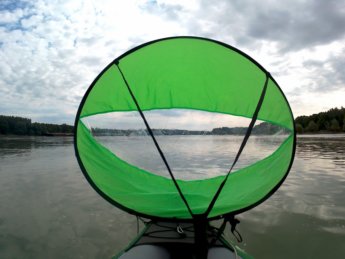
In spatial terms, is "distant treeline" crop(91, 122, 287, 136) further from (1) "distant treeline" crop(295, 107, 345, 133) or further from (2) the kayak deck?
(1) "distant treeline" crop(295, 107, 345, 133)

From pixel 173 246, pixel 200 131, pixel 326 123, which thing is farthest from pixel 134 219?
pixel 326 123

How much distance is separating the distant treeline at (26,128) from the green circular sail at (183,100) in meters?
80.9

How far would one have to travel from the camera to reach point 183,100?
127 inches

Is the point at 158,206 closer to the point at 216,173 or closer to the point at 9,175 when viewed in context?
the point at 216,173

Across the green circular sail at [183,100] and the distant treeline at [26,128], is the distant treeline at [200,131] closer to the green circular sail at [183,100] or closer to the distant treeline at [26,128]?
the green circular sail at [183,100]

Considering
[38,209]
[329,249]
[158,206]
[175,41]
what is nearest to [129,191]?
[158,206]

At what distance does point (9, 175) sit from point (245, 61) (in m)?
10.5

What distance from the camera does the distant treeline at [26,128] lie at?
7976 cm

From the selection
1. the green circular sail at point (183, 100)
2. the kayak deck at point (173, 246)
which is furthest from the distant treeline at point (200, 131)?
the kayak deck at point (173, 246)

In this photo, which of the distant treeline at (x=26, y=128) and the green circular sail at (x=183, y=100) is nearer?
the green circular sail at (x=183, y=100)

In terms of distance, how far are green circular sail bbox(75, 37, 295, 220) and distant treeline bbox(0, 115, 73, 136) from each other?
80.9 metres

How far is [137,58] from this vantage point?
9.07 feet

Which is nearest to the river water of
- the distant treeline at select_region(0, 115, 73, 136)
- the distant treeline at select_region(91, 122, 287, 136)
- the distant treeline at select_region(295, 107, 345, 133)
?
the distant treeline at select_region(91, 122, 287, 136)

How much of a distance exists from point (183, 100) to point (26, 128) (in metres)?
89.1
